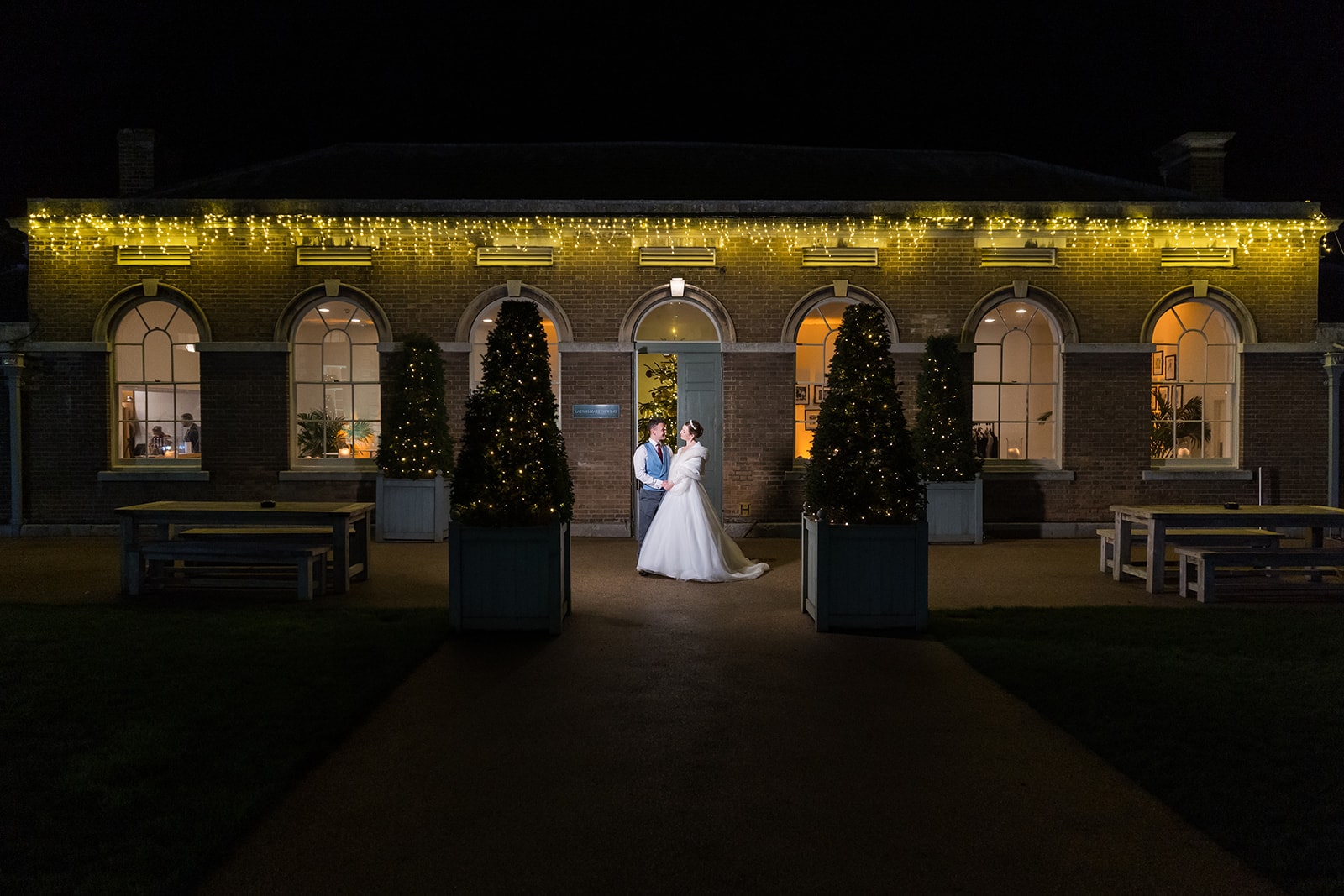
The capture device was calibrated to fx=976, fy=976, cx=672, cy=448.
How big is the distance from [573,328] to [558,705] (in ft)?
30.3

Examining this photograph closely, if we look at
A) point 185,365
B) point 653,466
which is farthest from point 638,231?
point 185,365

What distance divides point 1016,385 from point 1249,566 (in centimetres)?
571

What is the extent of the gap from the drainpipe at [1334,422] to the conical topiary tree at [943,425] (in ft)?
18.5

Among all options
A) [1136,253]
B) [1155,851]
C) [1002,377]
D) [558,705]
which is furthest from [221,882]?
[1136,253]

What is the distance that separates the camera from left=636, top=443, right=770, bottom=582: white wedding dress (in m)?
10.4

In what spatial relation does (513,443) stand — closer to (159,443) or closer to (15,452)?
(159,443)

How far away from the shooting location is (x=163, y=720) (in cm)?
543

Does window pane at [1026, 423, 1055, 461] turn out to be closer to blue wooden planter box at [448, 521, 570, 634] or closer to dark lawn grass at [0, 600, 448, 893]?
blue wooden planter box at [448, 521, 570, 634]

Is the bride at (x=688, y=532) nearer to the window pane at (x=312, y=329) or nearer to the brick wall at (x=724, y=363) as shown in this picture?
the brick wall at (x=724, y=363)

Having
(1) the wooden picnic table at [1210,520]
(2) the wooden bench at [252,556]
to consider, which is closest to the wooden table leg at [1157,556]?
(1) the wooden picnic table at [1210,520]

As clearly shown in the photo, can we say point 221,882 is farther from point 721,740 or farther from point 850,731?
point 850,731

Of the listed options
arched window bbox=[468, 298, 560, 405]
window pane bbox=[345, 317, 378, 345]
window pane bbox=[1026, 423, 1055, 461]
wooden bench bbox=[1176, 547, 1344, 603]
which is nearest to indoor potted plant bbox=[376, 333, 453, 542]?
arched window bbox=[468, 298, 560, 405]

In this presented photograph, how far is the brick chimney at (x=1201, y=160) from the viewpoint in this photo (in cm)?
1605

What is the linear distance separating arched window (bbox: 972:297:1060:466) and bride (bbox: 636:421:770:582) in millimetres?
6166
